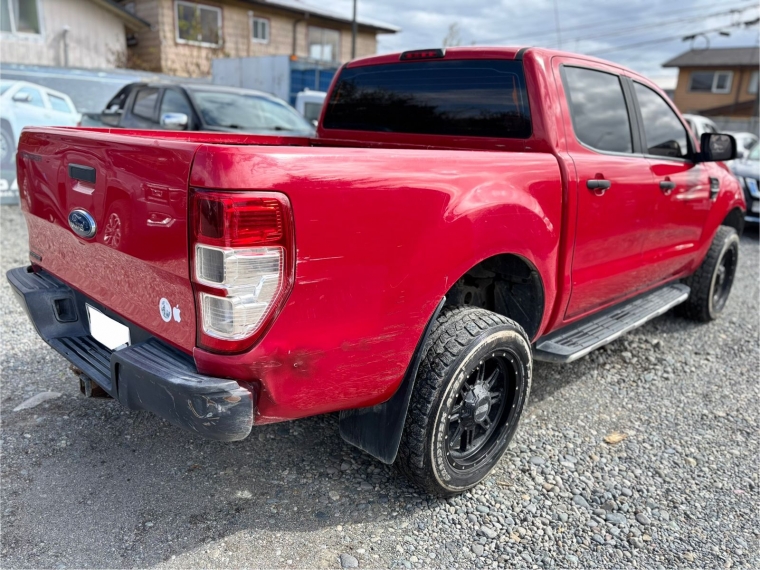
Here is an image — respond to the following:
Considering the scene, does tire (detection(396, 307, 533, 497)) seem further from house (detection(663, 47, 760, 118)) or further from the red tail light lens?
house (detection(663, 47, 760, 118))

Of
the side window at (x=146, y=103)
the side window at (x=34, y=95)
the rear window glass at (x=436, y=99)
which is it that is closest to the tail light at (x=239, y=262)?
Result: the rear window glass at (x=436, y=99)

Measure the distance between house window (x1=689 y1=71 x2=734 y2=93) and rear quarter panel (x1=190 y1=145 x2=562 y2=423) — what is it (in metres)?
45.8

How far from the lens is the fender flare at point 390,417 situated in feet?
7.44

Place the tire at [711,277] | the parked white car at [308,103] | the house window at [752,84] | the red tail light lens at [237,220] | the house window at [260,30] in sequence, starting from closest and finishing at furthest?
the red tail light lens at [237,220] → the tire at [711,277] → the parked white car at [308,103] → the house window at [260,30] → the house window at [752,84]

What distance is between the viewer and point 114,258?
7.07 ft

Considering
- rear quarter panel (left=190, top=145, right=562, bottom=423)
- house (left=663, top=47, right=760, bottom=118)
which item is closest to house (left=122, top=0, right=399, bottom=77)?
rear quarter panel (left=190, top=145, right=562, bottom=423)

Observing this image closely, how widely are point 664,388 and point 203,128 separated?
5686 mm

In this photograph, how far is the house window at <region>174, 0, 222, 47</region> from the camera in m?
20.6

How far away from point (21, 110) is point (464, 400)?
876cm

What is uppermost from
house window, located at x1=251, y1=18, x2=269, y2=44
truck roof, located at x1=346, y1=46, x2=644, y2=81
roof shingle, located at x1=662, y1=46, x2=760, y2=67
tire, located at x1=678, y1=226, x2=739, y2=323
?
roof shingle, located at x1=662, y1=46, x2=760, y2=67

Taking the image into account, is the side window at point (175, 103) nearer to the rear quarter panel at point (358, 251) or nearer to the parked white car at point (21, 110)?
the parked white car at point (21, 110)

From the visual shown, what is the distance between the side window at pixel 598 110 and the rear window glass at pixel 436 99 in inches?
13.1

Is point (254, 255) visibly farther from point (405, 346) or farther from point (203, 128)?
point (203, 128)

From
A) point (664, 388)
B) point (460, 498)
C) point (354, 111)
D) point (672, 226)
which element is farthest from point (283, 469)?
point (672, 226)
